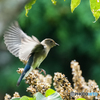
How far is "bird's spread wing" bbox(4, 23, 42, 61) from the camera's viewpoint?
155 cm

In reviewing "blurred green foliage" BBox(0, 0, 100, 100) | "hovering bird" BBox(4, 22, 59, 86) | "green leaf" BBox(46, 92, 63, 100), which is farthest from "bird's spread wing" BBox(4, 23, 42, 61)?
"blurred green foliage" BBox(0, 0, 100, 100)

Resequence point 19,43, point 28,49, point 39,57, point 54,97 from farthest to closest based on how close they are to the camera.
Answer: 1. point 19,43
2. point 39,57
3. point 28,49
4. point 54,97

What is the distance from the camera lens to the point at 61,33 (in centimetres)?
535

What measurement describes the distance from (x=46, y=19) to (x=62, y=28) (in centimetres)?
33

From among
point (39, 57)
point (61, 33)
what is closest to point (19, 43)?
point (39, 57)

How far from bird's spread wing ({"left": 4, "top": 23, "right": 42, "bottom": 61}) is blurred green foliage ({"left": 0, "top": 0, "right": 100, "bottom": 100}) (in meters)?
3.18

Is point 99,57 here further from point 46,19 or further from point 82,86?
point 82,86

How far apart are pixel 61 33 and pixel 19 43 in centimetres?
353

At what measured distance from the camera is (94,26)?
5043mm

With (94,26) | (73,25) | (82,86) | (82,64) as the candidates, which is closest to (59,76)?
(82,86)

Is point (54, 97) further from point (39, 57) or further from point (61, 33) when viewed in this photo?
point (61, 33)

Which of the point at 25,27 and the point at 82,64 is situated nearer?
the point at 25,27

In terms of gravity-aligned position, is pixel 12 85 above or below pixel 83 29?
below

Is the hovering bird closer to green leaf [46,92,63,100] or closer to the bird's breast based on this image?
the bird's breast
